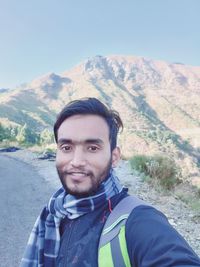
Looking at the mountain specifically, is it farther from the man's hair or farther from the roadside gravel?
the man's hair

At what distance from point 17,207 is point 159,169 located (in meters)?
4.90

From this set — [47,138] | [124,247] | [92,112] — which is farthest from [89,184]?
[47,138]

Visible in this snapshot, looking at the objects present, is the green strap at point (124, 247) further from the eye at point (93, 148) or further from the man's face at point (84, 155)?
the eye at point (93, 148)

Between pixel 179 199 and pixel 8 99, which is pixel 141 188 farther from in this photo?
pixel 8 99

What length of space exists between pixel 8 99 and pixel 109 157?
143510mm

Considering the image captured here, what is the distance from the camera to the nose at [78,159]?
1706mm

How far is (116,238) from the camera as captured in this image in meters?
1.35

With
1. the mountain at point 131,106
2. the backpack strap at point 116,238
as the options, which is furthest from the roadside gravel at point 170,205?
the mountain at point 131,106

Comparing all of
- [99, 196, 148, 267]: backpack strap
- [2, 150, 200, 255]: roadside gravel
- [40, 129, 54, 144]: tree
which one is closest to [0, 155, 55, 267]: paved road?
[2, 150, 200, 255]: roadside gravel

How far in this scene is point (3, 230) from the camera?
5.96m

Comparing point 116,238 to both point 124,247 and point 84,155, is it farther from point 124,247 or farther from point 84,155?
point 84,155

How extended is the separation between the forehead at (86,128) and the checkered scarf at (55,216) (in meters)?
0.21

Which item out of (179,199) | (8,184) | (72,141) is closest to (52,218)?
(72,141)

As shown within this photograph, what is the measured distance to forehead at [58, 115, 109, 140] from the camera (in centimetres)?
173
